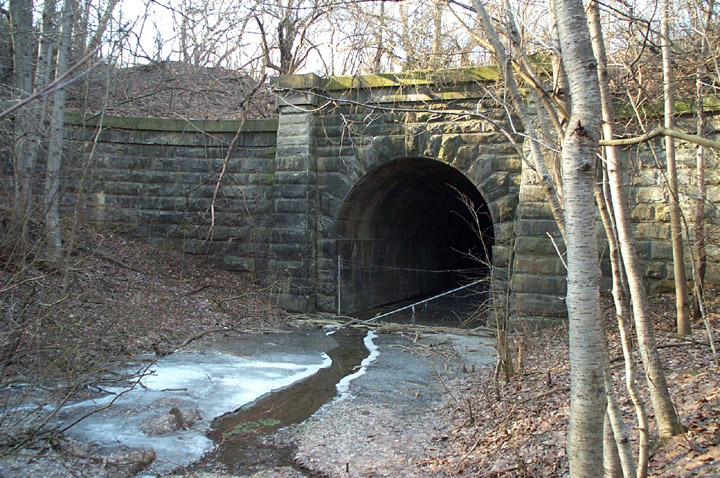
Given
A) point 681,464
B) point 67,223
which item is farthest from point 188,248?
point 681,464

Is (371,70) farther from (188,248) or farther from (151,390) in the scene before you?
(151,390)

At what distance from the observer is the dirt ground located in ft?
12.9

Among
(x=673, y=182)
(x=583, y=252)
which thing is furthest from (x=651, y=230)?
(x=583, y=252)

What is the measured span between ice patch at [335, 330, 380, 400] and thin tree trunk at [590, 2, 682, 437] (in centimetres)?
322

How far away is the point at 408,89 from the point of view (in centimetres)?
1060

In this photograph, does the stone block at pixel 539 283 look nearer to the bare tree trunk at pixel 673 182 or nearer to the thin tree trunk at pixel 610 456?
the bare tree trunk at pixel 673 182

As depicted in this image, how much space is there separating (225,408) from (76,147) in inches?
315

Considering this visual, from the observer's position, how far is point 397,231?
14742mm

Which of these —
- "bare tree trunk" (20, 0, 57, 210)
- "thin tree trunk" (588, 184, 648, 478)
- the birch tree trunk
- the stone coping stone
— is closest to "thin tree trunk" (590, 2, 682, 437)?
"thin tree trunk" (588, 184, 648, 478)

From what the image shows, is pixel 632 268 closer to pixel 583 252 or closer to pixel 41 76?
pixel 583 252

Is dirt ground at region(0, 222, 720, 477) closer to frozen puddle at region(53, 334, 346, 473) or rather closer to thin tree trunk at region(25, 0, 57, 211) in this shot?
frozen puddle at region(53, 334, 346, 473)

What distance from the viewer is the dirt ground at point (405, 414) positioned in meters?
3.94

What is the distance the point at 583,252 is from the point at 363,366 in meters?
5.43

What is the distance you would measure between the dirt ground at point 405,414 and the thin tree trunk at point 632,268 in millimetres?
196
